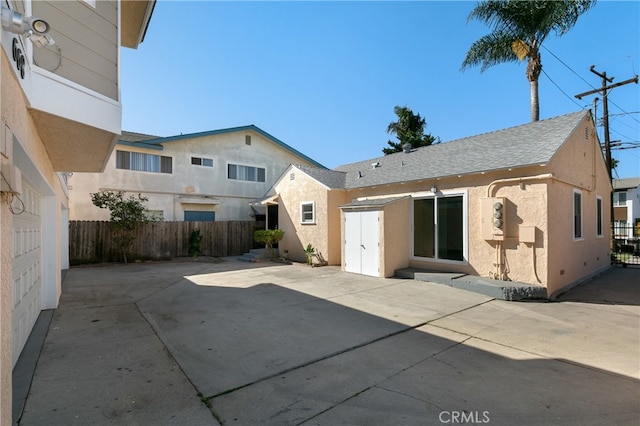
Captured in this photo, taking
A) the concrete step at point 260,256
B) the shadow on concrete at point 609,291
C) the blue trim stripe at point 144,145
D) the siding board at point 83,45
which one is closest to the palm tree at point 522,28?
the shadow on concrete at point 609,291

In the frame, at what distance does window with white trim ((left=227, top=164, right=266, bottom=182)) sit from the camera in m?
20.6

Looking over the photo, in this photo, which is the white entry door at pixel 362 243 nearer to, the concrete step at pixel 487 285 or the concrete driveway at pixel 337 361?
the concrete step at pixel 487 285

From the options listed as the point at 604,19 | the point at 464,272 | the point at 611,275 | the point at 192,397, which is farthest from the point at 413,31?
the point at 192,397

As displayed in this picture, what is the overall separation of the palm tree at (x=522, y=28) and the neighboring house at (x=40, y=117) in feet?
54.5

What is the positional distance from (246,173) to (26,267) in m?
16.8

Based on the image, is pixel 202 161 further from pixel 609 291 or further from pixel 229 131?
pixel 609 291

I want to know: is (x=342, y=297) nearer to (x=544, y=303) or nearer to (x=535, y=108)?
(x=544, y=303)

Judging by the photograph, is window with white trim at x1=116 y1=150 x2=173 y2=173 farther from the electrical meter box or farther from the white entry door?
the electrical meter box

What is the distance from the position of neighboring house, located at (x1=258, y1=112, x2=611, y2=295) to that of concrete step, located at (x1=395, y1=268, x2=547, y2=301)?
0.35 meters

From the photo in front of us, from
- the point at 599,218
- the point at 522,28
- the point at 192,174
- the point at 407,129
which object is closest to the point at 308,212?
the point at 192,174

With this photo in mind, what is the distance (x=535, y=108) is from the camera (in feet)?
50.3

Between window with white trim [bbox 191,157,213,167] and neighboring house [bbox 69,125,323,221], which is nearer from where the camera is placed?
neighboring house [bbox 69,125,323,221]

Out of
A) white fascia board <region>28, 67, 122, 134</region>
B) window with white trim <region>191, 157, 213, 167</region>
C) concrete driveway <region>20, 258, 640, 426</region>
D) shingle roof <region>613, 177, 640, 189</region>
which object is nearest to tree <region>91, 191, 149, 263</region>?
window with white trim <region>191, 157, 213, 167</region>

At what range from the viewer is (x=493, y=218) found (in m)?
8.52
